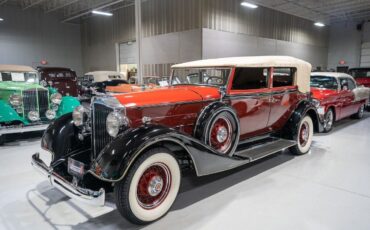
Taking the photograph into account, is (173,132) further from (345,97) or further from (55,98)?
(345,97)

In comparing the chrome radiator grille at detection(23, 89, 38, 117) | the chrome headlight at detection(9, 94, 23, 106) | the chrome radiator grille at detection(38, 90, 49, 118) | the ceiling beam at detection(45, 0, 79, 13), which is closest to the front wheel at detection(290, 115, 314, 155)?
the chrome radiator grille at detection(38, 90, 49, 118)

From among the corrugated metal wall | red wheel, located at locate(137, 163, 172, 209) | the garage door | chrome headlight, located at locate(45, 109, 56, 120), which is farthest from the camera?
→ the garage door

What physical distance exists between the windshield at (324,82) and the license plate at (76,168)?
648cm

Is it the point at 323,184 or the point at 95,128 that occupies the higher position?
the point at 95,128

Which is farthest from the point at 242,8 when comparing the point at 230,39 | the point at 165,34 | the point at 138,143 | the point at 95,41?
the point at 138,143

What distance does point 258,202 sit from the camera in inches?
118

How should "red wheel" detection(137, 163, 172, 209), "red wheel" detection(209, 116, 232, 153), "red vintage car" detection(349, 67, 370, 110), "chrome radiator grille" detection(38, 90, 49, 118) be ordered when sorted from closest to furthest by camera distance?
1. "red wheel" detection(137, 163, 172, 209)
2. "red wheel" detection(209, 116, 232, 153)
3. "chrome radiator grille" detection(38, 90, 49, 118)
4. "red vintage car" detection(349, 67, 370, 110)

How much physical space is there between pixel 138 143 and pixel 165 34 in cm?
1256

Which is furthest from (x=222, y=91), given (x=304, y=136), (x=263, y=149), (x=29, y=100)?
(x=29, y=100)

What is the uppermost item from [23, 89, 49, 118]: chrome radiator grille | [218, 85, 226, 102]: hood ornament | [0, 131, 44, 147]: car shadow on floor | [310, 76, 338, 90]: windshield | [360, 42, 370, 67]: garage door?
[360, 42, 370, 67]: garage door

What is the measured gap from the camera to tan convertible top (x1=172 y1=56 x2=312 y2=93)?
12.3 ft

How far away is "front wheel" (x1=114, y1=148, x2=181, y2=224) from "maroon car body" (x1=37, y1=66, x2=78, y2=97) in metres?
8.95

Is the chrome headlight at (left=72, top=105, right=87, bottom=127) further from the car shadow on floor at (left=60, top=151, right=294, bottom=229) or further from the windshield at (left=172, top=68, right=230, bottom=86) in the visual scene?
the windshield at (left=172, top=68, right=230, bottom=86)

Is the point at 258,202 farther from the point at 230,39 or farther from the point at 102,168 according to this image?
the point at 230,39
